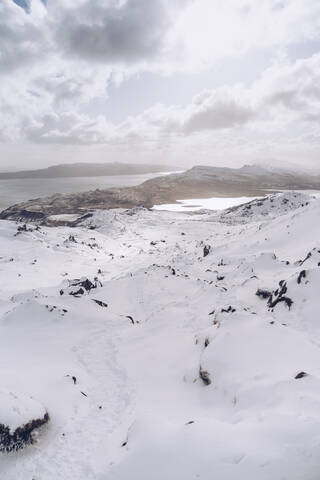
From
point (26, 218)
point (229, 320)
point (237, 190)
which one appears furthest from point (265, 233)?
point (237, 190)

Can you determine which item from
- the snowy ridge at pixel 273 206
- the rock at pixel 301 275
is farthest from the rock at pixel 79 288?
the snowy ridge at pixel 273 206

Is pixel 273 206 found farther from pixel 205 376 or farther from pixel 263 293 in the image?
pixel 205 376

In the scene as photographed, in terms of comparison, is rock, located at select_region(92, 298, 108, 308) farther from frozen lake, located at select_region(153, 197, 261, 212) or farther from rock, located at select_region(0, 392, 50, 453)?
frozen lake, located at select_region(153, 197, 261, 212)

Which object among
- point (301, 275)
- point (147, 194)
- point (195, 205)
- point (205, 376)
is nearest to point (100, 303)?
point (205, 376)

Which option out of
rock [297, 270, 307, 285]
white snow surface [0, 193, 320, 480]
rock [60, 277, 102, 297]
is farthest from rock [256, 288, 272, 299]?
rock [60, 277, 102, 297]

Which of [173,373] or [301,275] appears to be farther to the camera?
[301,275]

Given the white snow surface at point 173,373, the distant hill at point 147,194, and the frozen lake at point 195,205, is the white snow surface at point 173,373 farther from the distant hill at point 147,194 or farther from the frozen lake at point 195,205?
the frozen lake at point 195,205

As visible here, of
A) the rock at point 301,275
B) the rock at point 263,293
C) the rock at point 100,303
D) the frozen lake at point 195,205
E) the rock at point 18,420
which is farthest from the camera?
the frozen lake at point 195,205

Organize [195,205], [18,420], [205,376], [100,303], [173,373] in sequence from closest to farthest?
[18,420] → [205,376] → [173,373] → [100,303] → [195,205]
